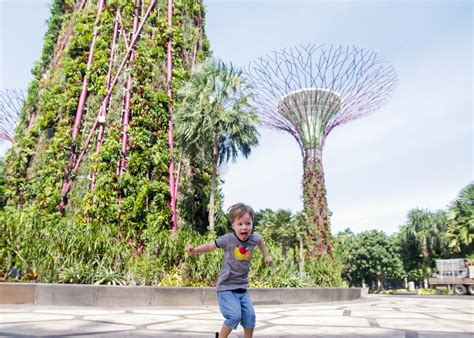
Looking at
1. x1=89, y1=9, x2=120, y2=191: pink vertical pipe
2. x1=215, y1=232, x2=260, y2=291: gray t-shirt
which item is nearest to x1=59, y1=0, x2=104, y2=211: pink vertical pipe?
x1=89, y1=9, x2=120, y2=191: pink vertical pipe

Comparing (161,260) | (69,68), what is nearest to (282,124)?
(69,68)

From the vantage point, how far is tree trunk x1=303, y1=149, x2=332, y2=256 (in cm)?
1471

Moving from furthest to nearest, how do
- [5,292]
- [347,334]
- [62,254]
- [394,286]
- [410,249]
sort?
[394,286]
[410,249]
[62,254]
[5,292]
[347,334]

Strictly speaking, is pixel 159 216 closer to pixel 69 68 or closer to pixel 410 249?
pixel 69 68

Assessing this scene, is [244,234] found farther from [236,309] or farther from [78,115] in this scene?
[78,115]

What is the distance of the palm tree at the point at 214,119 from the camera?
11180 millimetres

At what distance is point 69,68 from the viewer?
13.6 meters

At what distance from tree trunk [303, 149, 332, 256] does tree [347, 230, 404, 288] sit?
32.8 metres

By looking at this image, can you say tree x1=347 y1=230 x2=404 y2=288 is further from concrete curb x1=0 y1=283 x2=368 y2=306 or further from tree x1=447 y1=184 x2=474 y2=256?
concrete curb x1=0 y1=283 x2=368 y2=306

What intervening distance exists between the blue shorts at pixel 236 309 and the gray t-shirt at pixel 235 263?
0.19ft

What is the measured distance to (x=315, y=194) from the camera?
14984mm

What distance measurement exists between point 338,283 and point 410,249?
1438 inches

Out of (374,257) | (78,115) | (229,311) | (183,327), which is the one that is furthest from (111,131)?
(374,257)

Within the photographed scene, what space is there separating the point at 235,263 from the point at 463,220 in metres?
26.5
